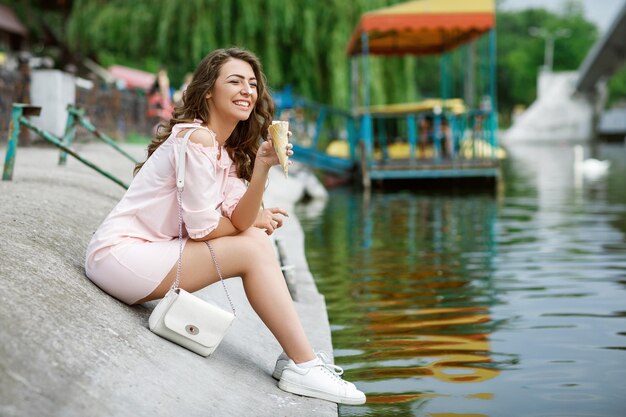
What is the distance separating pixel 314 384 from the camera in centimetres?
369

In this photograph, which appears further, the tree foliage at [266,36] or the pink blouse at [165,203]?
the tree foliage at [266,36]

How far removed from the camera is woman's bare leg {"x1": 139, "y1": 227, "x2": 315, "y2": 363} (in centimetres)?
372

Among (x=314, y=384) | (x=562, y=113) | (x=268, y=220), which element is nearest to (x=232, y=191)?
(x=268, y=220)

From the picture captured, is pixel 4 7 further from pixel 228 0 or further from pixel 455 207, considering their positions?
pixel 455 207

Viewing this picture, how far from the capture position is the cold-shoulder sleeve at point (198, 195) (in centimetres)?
368

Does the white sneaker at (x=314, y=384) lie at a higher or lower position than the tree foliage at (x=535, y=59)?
lower

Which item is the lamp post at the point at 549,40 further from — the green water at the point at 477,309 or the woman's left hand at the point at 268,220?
the woman's left hand at the point at 268,220

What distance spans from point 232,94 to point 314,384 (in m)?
1.22

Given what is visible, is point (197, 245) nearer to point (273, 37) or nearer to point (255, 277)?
point (255, 277)

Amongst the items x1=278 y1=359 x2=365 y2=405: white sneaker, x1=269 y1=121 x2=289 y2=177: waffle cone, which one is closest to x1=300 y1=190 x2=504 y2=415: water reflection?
x1=278 y1=359 x2=365 y2=405: white sneaker

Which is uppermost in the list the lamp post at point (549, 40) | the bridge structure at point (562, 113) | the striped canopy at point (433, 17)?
the lamp post at point (549, 40)

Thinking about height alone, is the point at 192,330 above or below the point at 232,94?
below

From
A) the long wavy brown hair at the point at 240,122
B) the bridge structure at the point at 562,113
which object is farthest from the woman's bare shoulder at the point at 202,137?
the bridge structure at the point at 562,113

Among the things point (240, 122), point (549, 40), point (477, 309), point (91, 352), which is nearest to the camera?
point (91, 352)
